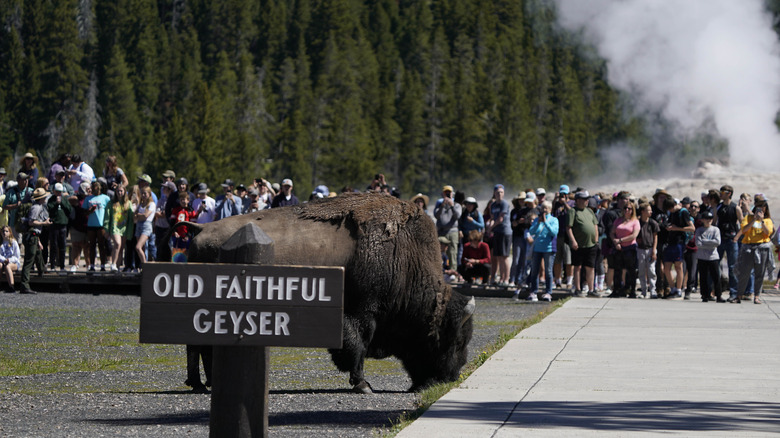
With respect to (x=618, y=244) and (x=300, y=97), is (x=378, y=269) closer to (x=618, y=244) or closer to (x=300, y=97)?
(x=618, y=244)

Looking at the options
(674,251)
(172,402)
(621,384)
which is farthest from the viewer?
(674,251)

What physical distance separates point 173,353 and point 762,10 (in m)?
91.9

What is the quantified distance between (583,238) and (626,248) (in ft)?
2.48

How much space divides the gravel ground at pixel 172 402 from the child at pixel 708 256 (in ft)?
27.6

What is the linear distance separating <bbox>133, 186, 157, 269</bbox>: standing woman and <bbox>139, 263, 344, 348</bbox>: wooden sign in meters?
15.5

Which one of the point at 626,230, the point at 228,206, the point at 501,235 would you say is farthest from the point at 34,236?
the point at 626,230

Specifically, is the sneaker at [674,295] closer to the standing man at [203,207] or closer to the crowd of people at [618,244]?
the crowd of people at [618,244]

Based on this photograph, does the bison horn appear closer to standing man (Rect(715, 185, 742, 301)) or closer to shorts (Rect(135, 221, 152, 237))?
standing man (Rect(715, 185, 742, 301))

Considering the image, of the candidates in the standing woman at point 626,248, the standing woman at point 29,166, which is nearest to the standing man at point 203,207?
the standing woman at point 29,166

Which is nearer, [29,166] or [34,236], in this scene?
[34,236]

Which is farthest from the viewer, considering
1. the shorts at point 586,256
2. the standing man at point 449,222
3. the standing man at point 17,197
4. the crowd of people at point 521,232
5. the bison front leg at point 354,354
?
the standing man at point 449,222

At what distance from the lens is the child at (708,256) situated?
64.5 ft

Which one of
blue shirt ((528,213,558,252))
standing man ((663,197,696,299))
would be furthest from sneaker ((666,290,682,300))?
blue shirt ((528,213,558,252))

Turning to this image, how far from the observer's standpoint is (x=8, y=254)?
64.3ft
